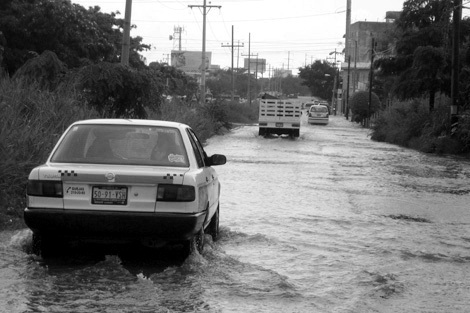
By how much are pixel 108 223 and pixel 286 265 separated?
6.85 feet

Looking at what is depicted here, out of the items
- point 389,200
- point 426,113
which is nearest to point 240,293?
point 389,200

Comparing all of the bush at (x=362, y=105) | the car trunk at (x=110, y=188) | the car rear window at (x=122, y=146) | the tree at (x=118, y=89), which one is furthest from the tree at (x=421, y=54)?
the bush at (x=362, y=105)

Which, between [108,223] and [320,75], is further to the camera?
[320,75]

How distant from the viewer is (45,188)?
7891 mm

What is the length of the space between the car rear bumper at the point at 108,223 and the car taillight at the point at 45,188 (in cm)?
15

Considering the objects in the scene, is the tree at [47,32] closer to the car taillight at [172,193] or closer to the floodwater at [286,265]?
the floodwater at [286,265]

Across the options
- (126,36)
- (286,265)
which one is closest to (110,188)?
(286,265)

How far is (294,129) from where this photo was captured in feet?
131

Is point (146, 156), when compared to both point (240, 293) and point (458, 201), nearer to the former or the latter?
point (240, 293)

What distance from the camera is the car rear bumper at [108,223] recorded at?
7.77 m

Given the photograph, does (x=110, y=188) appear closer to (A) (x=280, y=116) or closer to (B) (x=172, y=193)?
(B) (x=172, y=193)

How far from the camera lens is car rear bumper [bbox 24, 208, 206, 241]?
777cm

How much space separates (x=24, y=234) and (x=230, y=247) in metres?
2.36

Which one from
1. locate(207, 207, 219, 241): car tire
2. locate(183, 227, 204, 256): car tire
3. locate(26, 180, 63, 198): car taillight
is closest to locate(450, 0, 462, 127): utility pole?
locate(207, 207, 219, 241): car tire
